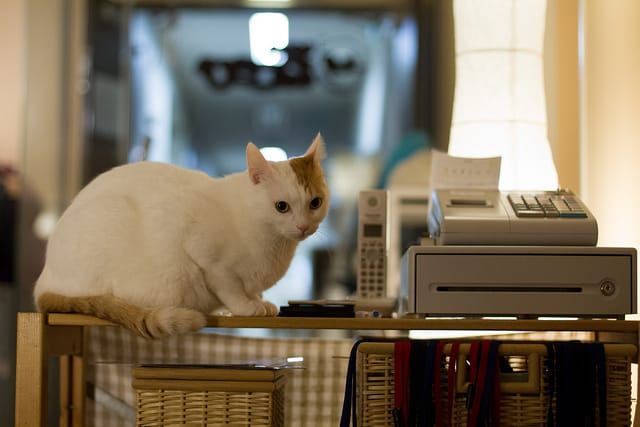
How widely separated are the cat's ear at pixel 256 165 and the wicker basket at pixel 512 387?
0.37 metres

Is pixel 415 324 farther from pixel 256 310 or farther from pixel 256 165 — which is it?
pixel 256 165

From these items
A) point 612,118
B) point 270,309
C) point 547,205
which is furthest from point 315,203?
point 612,118

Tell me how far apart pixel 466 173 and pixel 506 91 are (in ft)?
1.04

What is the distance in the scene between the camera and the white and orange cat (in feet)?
4.97

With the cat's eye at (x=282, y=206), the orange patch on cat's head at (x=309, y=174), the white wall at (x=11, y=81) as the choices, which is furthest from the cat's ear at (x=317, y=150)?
the white wall at (x=11, y=81)

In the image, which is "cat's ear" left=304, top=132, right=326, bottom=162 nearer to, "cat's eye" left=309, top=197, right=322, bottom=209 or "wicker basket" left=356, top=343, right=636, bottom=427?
"cat's eye" left=309, top=197, right=322, bottom=209

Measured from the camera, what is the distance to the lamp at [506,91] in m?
1.97

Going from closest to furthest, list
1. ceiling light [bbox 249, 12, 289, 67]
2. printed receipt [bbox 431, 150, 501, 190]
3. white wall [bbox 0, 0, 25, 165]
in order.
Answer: printed receipt [bbox 431, 150, 501, 190]
white wall [bbox 0, 0, 25, 165]
ceiling light [bbox 249, 12, 289, 67]

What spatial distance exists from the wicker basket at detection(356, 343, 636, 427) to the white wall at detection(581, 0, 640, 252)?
1.54ft

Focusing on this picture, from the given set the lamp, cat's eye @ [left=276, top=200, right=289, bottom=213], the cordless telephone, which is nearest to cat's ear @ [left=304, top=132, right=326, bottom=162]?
cat's eye @ [left=276, top=200, right=289, bottom=213]

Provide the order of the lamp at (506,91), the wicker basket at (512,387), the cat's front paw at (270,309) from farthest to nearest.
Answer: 1. the lamp at (506,91)
2. the cat's front paw at (270,309)
3. the wicker basket at (512,387)

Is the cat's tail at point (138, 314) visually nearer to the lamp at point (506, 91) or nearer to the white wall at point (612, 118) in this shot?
the lamp at point (506, 91)

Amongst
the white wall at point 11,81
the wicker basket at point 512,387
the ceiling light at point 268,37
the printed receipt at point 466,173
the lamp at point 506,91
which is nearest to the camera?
the wicker basket at point 512,387

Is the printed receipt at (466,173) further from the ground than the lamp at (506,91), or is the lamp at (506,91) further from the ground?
the lamp at (506,91)
